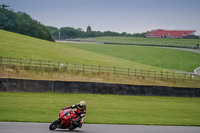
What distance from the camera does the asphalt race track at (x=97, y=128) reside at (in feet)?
47.5

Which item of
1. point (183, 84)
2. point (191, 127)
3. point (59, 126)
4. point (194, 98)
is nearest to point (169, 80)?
point (183, 84)

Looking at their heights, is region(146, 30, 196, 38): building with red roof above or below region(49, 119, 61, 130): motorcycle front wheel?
above

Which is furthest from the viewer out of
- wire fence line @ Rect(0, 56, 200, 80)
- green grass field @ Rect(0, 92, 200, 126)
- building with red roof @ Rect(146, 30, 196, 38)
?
building with red roof @ Rect(146, 30, 196, 38)

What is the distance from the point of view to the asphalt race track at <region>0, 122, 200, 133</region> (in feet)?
47.5

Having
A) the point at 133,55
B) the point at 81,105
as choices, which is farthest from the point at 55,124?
the point at 133,55

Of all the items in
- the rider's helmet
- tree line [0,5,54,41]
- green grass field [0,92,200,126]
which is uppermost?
tree line [0,5,54,41]

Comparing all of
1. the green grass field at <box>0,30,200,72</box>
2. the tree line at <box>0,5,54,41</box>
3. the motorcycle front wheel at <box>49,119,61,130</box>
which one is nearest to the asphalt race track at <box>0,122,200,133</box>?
the motorcycle front wheel at <box>49,119,61,130</box>

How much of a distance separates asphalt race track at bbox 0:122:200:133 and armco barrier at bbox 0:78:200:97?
1368 centimetres

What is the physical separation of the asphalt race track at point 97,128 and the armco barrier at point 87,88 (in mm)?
13682

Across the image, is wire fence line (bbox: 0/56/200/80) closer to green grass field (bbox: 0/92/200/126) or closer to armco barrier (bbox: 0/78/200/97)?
armco barrier (bbox: 0/78/200/97)

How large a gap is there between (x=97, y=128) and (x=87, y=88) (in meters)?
16.3

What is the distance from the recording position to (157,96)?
36719 mm

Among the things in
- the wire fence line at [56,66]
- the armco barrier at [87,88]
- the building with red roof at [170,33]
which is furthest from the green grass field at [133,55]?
the building with red roof at [170,33]

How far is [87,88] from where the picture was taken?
3297cm
